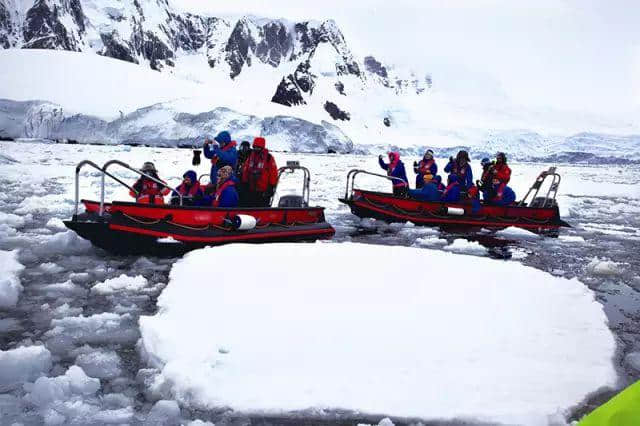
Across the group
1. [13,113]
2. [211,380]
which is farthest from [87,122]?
[211,380]

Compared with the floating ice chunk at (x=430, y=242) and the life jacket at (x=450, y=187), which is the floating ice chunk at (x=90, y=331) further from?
the life jacket at (x=450, y=187)

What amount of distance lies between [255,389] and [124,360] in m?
1.02

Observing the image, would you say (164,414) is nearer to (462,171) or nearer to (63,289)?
(63,289)

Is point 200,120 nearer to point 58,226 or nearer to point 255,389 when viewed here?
point 58,226

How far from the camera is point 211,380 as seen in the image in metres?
2.89

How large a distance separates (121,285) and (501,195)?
8.45 meters

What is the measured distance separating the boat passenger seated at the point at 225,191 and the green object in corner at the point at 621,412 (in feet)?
20.8

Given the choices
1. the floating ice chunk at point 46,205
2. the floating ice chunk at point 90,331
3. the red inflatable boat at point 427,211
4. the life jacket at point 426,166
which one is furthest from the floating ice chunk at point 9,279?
the life jacket at point 426,166

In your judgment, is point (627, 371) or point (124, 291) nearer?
point (627, 371)

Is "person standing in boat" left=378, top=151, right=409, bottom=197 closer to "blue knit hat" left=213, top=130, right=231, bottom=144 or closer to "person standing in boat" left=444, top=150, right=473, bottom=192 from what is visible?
"person standing in boat" left=444, top=150, right=473, bottom=192

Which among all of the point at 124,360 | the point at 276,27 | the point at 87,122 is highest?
the point at 276,27

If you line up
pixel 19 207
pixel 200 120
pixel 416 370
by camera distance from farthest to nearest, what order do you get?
1. pixel 200 120
2. pixel 19 207
3. pixel 416 370

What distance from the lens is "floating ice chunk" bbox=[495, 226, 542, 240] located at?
10.1 metres

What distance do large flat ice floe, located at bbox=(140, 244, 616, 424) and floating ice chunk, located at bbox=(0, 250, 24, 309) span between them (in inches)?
48.1
